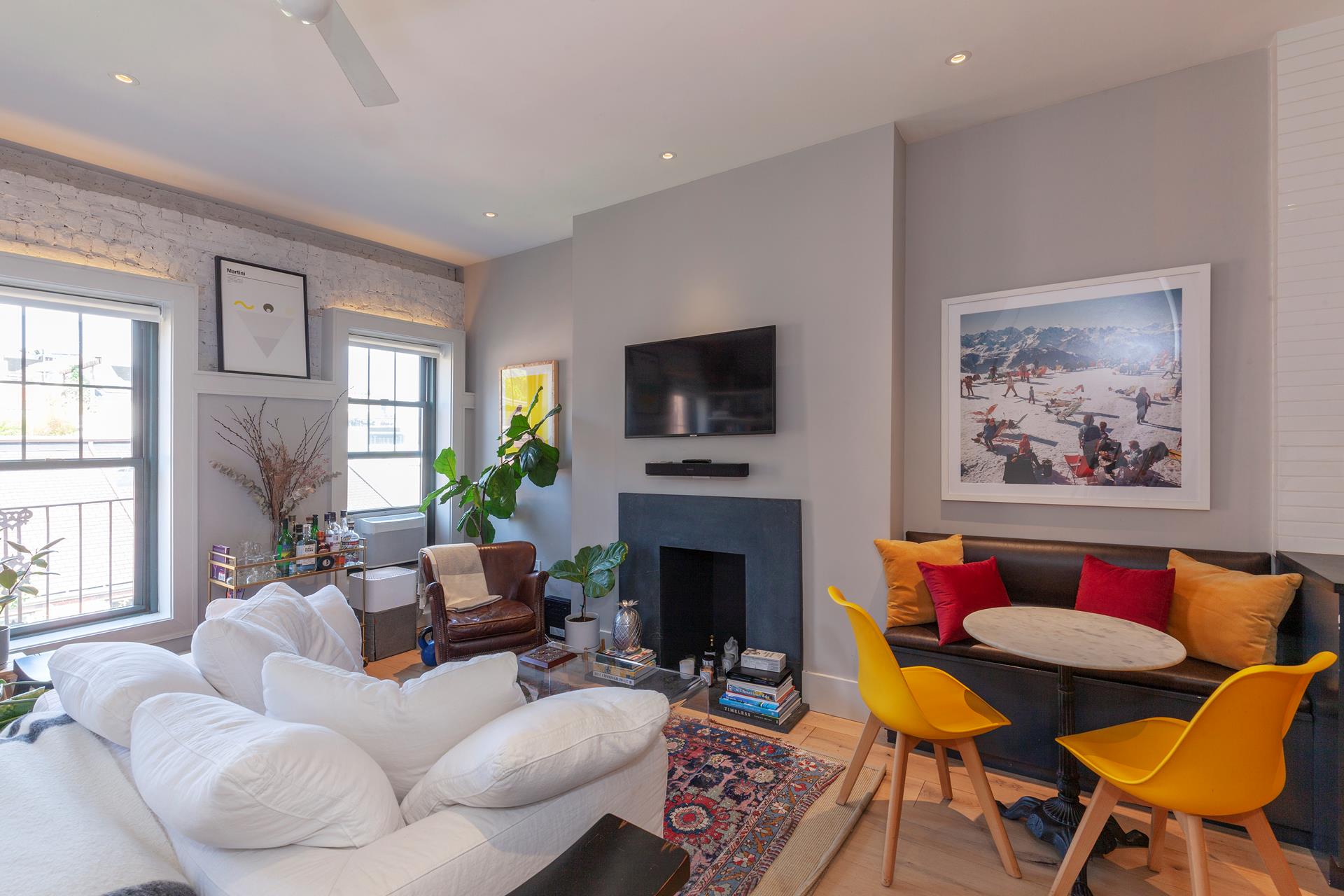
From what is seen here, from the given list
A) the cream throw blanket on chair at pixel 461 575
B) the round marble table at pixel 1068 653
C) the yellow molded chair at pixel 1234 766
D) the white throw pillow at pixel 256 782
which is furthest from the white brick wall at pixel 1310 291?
the cream throw blanket on chair at pixel 461 575

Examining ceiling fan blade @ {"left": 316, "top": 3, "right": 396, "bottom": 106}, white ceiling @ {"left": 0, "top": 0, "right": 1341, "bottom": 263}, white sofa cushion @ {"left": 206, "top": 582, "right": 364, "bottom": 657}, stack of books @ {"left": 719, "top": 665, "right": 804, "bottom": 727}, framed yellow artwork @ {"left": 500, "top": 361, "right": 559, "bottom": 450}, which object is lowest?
stack of books @ {"left": 719, "top": 665, "right": 804, "bottom": 727}

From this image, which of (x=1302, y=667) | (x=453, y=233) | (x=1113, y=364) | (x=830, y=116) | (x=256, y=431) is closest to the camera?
(x=1302, y=667)

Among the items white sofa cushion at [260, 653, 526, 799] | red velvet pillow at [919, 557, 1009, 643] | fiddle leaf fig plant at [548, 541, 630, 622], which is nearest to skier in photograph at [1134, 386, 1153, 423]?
red velvet pillow at [919, 557, 1009, 643]

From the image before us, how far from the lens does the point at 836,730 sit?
121 inches

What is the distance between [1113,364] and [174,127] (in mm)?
4745

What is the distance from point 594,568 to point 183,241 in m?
3.28

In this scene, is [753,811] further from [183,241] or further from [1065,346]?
[183,241]

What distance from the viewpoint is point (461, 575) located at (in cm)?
406

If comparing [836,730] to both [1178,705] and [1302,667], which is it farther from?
[1302,667]

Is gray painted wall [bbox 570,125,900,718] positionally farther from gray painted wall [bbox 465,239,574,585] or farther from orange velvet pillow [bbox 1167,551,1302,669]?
orange velvet pillow [bbox 1167,551,1302,669]

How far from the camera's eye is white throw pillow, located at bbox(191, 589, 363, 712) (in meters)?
1.64

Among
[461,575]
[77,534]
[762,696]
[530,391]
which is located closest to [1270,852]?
[762,696]

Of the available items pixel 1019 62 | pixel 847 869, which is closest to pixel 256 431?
pixel 847 869

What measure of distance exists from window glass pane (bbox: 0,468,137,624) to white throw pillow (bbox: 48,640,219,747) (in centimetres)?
266
